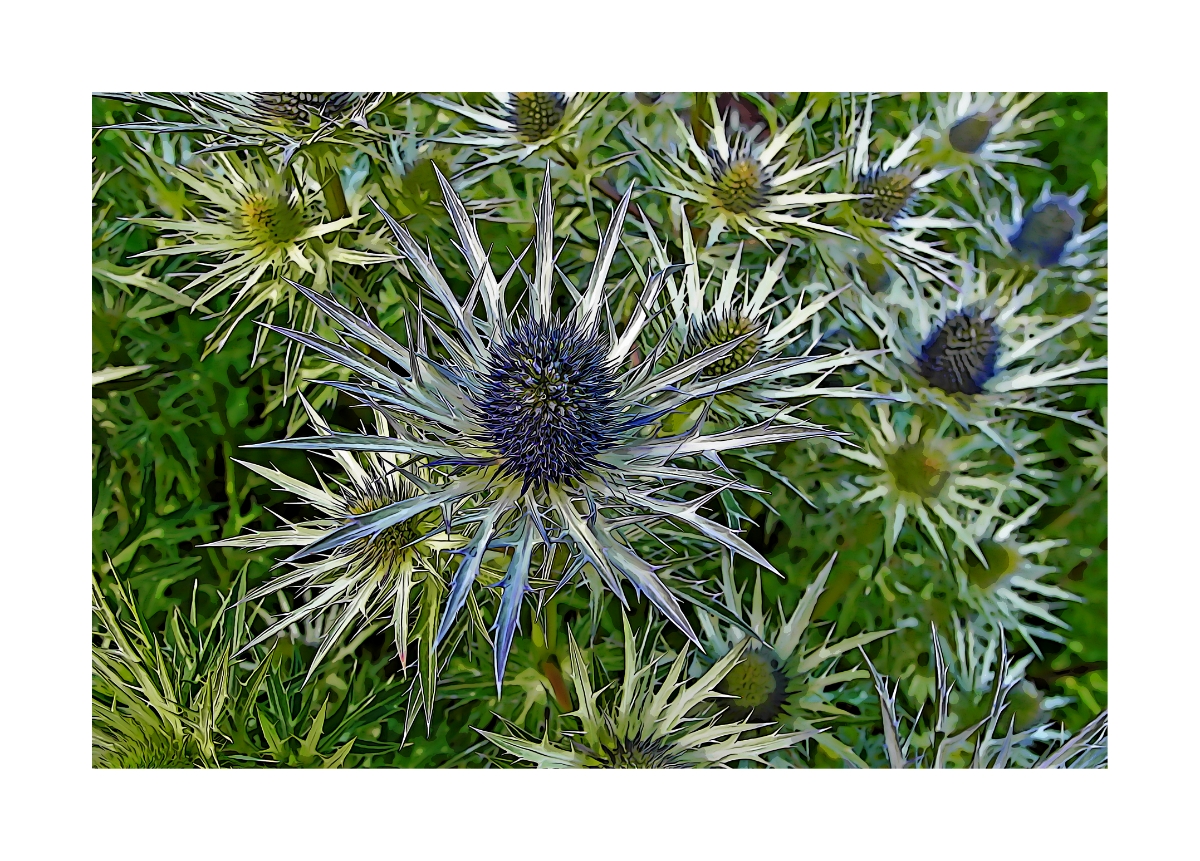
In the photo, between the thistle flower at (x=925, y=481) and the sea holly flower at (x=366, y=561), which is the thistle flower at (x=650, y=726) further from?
the thistle flower at (x=925, y=481)

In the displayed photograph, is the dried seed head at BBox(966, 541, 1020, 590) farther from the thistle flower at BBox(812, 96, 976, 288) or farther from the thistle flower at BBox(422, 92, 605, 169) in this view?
the thistle flower at BBox(422, 92, 605, 169)

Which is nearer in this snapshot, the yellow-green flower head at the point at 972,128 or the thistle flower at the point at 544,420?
the thistle flower at the point at 544,420

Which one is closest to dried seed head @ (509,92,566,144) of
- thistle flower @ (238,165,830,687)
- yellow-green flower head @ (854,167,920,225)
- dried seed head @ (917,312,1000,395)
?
thistle flower @ (238,165,830,687)

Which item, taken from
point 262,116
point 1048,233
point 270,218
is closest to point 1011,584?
point 1048,233

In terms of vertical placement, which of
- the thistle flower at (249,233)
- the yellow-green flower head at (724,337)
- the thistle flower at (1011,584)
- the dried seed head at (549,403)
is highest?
the thistle flower at (249,233)

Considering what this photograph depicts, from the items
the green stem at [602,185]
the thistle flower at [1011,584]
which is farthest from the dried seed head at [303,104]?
the thistle flower at [1011,584]

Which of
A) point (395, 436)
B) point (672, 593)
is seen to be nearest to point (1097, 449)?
point (672, 593)

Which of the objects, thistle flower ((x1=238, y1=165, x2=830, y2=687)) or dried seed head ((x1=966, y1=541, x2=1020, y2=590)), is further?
dried seed head ((x1=966, y1=541, x2=1020, y2=590))
